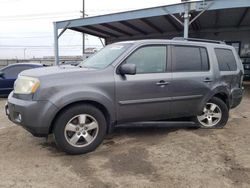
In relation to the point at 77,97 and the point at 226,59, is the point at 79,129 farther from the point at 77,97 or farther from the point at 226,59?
the point at 226,59

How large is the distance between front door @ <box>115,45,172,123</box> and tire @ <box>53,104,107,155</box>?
0.42m

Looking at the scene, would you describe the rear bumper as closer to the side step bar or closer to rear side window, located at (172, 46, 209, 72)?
rear side window, located at (172, 46, 209, 72)

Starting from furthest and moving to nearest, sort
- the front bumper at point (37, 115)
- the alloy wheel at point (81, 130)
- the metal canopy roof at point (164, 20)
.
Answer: the metal canopy roof at point (164, 20) < the alloy wheel at point (81, 130) < the front bumper at point (37, 115)

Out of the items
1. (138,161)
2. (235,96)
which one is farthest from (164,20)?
(138,161)

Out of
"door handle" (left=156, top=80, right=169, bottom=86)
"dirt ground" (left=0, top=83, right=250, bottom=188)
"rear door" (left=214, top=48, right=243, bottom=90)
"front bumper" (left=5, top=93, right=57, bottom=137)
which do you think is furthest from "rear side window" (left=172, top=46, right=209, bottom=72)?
"front bumper" (left=5, top=93, right=57, bottom=137)

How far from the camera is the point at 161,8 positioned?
13328 mm

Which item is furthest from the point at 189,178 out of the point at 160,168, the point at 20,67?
the point at 20,67

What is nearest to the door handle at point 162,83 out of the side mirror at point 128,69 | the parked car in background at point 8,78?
the side mirror at point 128,69

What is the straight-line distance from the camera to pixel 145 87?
198 inches

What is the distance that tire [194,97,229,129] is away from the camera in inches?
239

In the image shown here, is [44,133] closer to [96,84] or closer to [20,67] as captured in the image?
[96,84]

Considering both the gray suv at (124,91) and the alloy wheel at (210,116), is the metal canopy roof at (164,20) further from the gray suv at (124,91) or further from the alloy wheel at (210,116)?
the alloy wheel at (210,116)

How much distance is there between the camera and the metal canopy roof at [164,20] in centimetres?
1239

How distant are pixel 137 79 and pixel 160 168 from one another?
5.14ft
